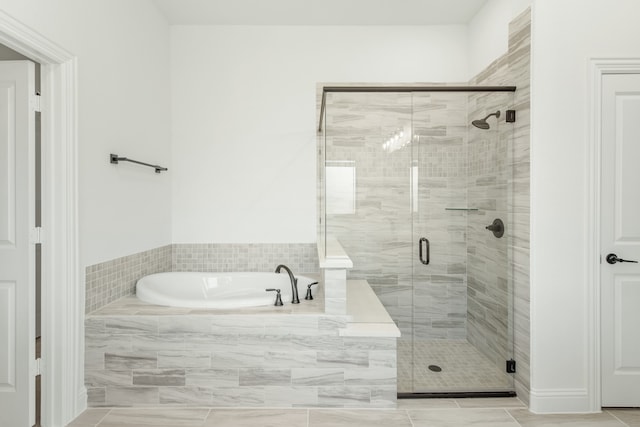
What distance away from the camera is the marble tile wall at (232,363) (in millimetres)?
2271

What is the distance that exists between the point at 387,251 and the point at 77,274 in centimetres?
184

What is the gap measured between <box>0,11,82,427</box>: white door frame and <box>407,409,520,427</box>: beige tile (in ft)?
6.41

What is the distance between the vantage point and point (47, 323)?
2.08 metres

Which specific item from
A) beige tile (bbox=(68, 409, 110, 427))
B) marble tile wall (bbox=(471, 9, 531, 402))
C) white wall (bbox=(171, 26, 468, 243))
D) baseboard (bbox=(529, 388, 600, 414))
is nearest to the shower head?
marble tile wall (bbox=(471, 9, 531, 402))

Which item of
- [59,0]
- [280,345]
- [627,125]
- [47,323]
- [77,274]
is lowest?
[280,345]

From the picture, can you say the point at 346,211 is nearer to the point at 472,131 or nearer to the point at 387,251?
the point at 387,251

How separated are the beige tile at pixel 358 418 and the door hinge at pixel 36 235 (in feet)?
5.80

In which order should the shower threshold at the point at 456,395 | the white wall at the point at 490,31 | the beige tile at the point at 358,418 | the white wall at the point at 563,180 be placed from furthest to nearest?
the white wall at the point at 490,31 → the shower threshold at the point at 456,395 → the white wall at the point at 563,180 → the beige tile at the point at 358,418

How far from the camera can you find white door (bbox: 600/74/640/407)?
7.48ft

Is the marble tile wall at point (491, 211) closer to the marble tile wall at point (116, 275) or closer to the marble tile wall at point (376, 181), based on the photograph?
the marble tile wall at point (376, 181)

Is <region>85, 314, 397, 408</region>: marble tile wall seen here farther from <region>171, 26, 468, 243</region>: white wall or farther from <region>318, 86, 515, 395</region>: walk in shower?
<region>171, 26, 468, 243</region>: white wall

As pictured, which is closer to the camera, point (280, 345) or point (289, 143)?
point (280, 345)

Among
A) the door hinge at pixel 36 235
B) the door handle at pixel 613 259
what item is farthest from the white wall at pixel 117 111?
the door handle at pixel 613 259

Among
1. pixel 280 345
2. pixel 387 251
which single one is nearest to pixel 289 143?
pixel 387 251
